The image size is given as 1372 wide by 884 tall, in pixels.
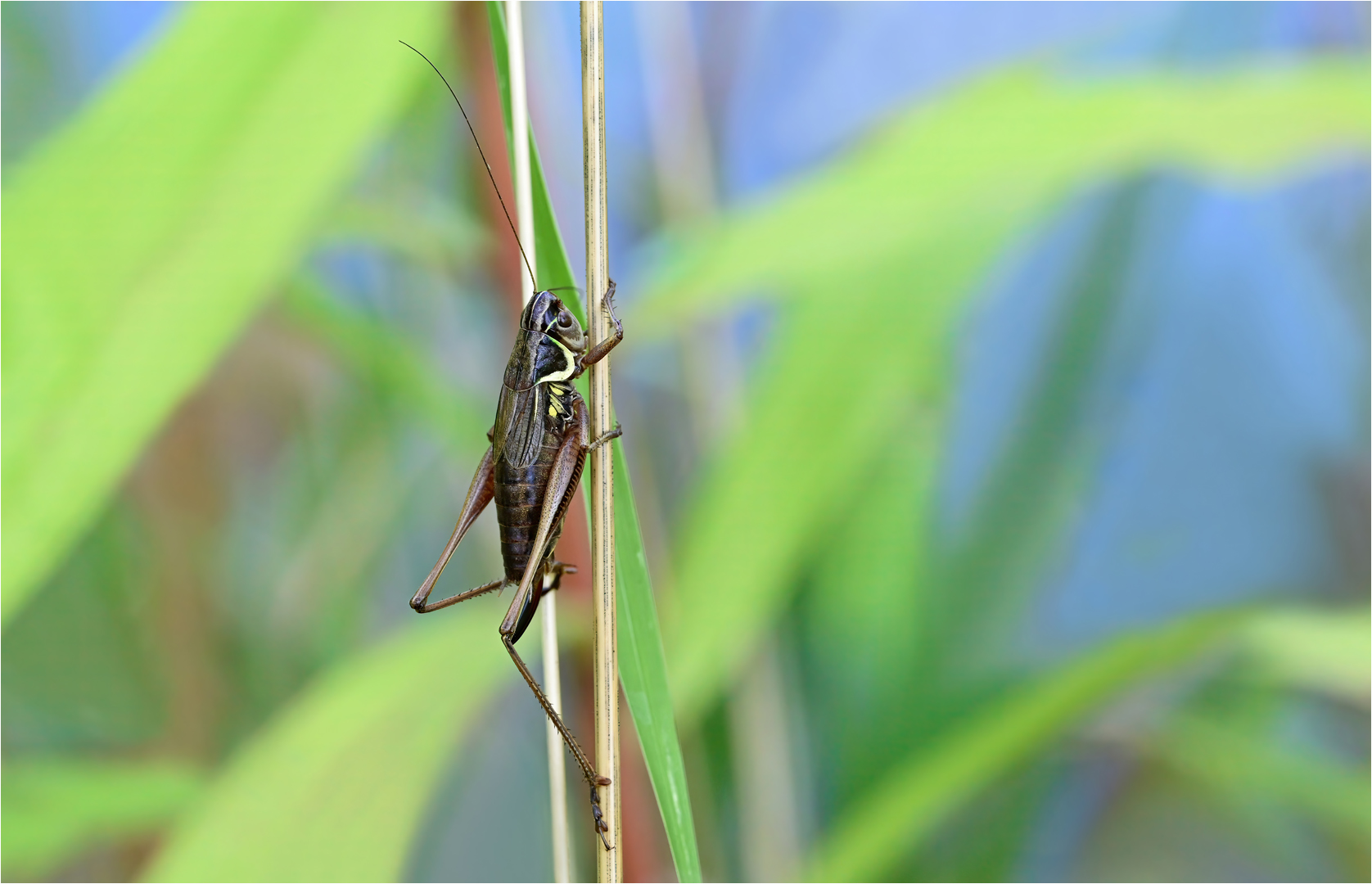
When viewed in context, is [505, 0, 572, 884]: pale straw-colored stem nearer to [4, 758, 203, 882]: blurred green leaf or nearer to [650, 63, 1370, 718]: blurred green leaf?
[650, 63, 1370, 718]: blurred green leaf

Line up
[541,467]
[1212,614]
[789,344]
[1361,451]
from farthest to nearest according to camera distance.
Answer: [1361,451]
[789,344]
[1212,614]
[541,467]

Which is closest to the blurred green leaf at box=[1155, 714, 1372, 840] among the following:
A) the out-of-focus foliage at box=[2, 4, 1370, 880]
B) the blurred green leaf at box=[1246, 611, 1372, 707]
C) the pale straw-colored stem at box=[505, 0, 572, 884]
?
the out-of-focus foliage at box=[2, 4, 1370, 880]

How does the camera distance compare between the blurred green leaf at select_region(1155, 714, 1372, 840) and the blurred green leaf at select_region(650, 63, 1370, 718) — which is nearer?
the blurred green leaf at select_region(650, 63, 1370, 718)

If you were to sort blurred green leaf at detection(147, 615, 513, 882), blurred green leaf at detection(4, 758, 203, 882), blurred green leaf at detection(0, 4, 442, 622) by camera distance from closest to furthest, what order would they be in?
blurred green leaf at detection(0, 4, 442, 622) < blurred green leaf at detection(147, 615, 513, 882) < blurred green leaf at detection(4, 758, 203, 882)

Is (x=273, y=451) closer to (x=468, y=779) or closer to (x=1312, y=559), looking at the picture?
(x=468, y=779)

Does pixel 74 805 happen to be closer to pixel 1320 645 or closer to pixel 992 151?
pixel 992 151

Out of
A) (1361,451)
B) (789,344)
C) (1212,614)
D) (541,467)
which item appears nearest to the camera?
(541,467)

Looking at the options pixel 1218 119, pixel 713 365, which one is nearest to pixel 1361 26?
pixel 1218 119

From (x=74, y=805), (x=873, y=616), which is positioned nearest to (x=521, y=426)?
(x=873, y=616)
